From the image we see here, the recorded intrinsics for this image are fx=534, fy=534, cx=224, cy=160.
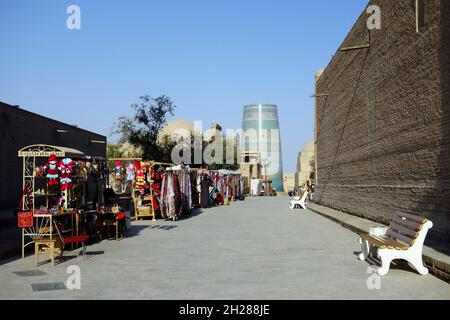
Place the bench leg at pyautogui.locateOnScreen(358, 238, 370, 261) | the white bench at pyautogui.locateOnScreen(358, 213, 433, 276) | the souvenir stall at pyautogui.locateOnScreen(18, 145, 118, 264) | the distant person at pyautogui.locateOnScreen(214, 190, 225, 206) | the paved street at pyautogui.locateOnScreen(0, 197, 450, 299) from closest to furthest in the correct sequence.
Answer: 1. the paved street at pyautogui.locateOnScreen(0, 197, 450, 299)
2. the white bench at pyautogui.locateOnScreen(358, 213, 433, 276)
3. the bench leg at pyautogui.locateOnScreen(358, 238, 370, 261)
4. the souvenir stall at pyautogui.locateOnScreen(18, 145, 118, 264)
5. the distant person at pyautogui.locateOnScreen(214, 190, 225, 206)

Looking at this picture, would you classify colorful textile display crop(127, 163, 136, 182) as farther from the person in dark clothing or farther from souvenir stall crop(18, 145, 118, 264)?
the person in dark clothing

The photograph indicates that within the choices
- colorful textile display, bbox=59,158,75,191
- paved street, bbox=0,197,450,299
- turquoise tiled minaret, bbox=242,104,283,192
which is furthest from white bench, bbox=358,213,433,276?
turquoise tiled minaret, bbox=242,104,283,192

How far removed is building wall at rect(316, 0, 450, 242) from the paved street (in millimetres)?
2279

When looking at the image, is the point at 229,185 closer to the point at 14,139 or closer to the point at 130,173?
the point at 14,139

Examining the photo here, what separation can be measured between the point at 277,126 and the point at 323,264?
17283 cm

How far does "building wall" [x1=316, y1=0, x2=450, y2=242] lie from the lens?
12055 mm

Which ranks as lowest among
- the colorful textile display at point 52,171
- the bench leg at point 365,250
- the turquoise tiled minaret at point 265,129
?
the bench leg at point 365,250

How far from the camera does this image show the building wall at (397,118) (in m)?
12.1

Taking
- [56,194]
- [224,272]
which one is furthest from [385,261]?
[56,194]

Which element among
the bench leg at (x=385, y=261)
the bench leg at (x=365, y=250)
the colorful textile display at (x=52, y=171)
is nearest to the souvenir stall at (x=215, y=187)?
the colorful textile display at (x=52, y=171)

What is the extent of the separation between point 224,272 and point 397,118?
893 cm

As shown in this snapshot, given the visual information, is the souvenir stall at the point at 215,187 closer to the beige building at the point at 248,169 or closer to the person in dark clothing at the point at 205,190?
the person in dark clothing at the point at 205,190

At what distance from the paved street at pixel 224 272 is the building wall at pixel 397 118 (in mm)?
2279

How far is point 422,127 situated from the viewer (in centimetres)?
1326
